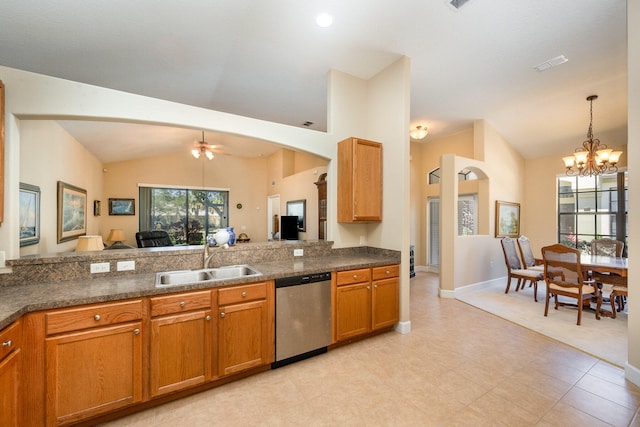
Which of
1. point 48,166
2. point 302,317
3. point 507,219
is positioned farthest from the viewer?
point 507,219

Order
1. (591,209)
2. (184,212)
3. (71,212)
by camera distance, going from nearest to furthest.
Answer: (71,212)
(591,209)
(184,212)

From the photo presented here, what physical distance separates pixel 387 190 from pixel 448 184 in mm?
1992

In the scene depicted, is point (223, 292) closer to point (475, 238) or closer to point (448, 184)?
point (448, 184)

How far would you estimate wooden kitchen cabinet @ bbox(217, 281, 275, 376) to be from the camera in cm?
210

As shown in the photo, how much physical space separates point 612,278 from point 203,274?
5325 millimetres

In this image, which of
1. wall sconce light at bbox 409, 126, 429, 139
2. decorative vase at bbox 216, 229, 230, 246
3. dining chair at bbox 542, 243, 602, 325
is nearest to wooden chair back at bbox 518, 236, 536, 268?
dining chair at bbox 542, 243, 602, 325

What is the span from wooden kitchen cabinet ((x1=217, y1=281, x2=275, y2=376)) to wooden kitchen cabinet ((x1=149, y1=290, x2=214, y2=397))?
10cm

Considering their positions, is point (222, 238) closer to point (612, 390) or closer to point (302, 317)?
point (302, 317)

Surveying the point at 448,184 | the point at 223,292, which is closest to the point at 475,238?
the point at 448,184

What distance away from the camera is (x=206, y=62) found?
3.16 m

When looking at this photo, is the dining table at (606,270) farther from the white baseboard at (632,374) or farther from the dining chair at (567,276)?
the white baseboard at (632,374)

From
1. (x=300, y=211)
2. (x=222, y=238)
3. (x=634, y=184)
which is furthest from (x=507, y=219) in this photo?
(x=222, y=238)

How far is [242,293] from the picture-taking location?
217 centimetres

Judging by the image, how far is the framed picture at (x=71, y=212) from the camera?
137 inches
